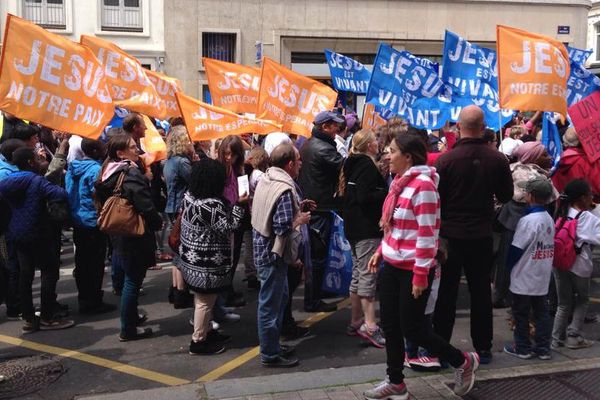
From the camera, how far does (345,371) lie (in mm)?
4598

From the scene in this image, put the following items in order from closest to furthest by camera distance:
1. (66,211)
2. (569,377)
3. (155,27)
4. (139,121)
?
(569,377)
(66,211)
(139,121)
(155,27)

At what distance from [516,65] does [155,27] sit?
17.1 metres

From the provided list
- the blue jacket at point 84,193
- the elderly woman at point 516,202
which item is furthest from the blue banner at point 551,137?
the blue jacket at point 84,193

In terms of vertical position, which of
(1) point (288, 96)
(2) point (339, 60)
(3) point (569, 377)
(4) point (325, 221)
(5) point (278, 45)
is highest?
(5) point (278, 45)

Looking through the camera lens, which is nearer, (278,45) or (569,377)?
(569,377)

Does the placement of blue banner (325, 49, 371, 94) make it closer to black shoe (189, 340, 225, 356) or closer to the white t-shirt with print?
the white t-shirt with print

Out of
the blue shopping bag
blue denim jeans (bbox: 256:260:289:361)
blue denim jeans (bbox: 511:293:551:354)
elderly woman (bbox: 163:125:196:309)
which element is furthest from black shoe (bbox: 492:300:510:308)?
elderly woman (bbox: 163:125:196:309)

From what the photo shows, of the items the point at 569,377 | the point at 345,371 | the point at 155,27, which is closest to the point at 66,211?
the point at 345,371

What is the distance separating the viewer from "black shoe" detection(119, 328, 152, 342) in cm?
543

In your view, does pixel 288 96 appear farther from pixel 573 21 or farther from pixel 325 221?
pixel 573 21

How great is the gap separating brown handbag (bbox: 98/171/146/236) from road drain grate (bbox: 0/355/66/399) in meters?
1.18

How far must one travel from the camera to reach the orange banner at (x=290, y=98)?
7.95 meters

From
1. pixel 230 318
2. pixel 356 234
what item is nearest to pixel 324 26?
pixel 230 318

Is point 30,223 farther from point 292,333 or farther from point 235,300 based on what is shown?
point 292,333
